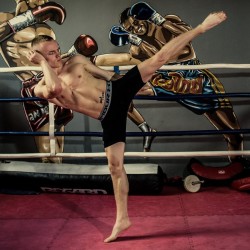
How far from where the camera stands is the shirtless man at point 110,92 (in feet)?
7.91

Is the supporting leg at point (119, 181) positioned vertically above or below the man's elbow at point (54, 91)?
below

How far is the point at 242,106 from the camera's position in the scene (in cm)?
404

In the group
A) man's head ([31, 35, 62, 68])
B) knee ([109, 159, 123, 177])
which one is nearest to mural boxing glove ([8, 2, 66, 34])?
man's head ([31, 35, 62, 68])

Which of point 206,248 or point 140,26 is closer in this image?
point 206,248

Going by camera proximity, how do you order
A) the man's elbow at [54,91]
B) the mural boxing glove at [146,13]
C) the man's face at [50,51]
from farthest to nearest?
1. the mural boxing glove at [146,13]
2. the man's face at [50,51]
3. the man's elbow at [54,91]

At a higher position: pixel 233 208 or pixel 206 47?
pixel 206 47

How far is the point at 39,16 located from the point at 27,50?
1.27 ft

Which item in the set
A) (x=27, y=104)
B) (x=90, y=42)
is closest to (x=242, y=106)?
(x=90, y=42)

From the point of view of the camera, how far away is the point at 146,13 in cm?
400

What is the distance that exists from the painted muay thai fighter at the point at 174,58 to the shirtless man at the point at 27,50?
30.3 inches

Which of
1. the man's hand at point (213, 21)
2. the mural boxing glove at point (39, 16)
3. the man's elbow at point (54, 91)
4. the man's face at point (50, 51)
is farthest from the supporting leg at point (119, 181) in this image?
the mural boxing glove at point (39, 16)

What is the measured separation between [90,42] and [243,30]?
160cm

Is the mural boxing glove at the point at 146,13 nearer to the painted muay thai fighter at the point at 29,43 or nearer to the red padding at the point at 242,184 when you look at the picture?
the painted muay thai fighter at the point at 29,43

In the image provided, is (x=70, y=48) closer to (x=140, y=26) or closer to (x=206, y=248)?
(x=140, y=26)
